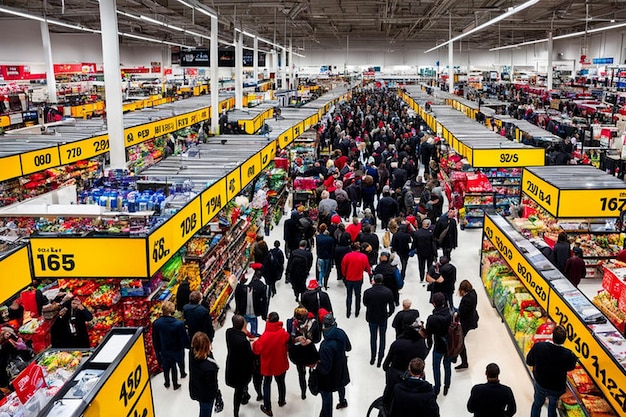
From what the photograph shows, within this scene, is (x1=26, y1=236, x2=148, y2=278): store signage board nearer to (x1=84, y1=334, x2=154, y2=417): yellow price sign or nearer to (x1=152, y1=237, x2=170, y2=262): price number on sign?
(x1=152, y1=237, x2=170, y2=262): price number on sign

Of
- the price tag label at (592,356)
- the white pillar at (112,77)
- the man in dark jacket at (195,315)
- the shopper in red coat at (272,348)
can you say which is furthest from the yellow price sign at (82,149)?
the price tag label at (592,356)

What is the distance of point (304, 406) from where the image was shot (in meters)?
6.72

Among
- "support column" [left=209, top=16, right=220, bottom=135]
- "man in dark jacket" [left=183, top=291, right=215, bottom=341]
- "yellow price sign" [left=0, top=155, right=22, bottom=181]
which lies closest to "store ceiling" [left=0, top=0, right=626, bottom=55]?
"support column" [left=209, top=16, right=220, bottom=135]

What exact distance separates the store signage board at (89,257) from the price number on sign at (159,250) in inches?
6.5

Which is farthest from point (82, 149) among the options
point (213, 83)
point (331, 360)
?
point (331, 360)

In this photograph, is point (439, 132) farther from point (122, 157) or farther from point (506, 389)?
point (506, 389)

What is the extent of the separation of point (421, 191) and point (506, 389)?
8449mm

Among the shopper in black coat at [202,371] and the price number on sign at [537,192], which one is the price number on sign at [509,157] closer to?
the price number on sign at [537,192]

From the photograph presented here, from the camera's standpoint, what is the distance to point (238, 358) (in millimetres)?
6125

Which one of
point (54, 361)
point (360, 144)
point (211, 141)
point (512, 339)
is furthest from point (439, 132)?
point (54, 361)

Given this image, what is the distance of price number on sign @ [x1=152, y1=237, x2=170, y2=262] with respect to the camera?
6121 mm

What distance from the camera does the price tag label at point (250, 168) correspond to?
9.80m

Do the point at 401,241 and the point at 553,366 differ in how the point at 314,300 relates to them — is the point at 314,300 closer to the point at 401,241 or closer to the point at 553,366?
the point at 553,366

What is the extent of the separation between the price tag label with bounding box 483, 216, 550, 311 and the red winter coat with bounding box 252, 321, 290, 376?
3.23 m
